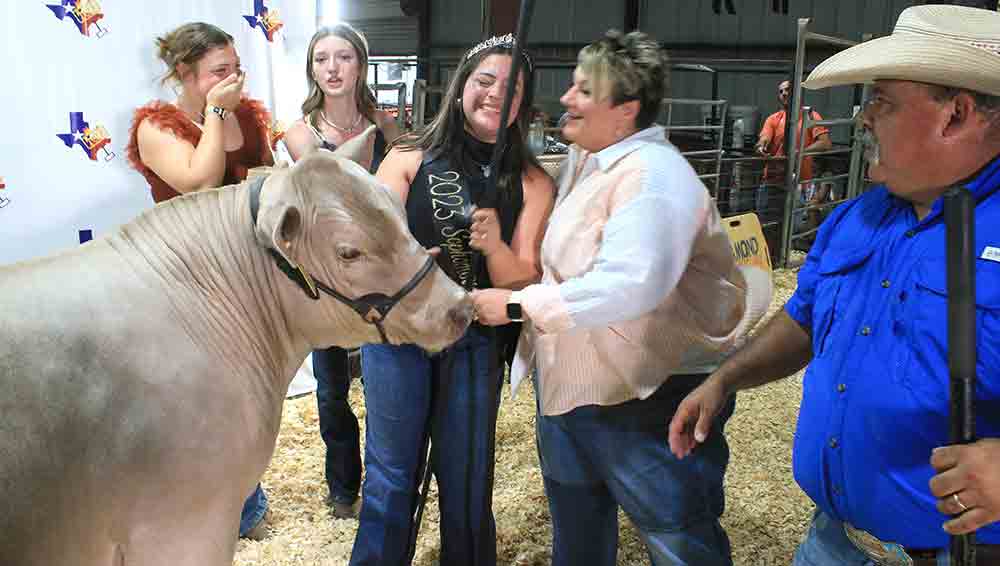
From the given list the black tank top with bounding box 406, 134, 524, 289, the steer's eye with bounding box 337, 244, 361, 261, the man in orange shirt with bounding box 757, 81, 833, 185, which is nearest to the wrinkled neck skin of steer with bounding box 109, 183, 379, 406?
the steer's eye with bounding box 337, 244, 361, 261

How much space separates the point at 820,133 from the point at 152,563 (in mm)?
8402

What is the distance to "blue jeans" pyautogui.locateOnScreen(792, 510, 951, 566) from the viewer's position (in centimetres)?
151

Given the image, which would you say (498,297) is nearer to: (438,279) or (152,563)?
(438,279)

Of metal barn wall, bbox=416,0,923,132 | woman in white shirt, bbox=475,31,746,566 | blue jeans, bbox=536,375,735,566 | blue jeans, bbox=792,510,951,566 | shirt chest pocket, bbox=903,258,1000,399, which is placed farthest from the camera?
metal barn wall, bbox=416,0,923,132

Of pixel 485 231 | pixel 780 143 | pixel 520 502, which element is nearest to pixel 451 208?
pixel 485 231

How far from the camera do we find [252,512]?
297cm

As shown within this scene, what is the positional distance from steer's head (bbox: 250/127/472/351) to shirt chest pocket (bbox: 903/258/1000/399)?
0.84m

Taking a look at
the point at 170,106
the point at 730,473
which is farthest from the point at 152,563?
the point at 730,473

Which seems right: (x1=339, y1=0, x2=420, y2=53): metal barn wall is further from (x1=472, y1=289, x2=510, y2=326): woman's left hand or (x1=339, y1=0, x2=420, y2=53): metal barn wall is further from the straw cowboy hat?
the straw cowboy hat

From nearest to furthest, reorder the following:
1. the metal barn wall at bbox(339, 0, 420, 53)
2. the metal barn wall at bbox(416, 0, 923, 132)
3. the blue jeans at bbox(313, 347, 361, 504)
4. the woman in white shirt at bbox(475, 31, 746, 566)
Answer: the woman in white shirt at bbox(475, 31, 746, 566)
the blue jeans at bbox(313, 347, 361, 504)
the metal barn wall at bbox(416, 0, 923, 132)
the metal barn wall at bbox(339, 0, 420, 53)

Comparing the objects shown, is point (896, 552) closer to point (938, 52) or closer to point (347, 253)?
point (938, 52)

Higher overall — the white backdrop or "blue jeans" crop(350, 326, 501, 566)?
the white backdrop

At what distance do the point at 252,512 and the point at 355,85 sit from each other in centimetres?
167

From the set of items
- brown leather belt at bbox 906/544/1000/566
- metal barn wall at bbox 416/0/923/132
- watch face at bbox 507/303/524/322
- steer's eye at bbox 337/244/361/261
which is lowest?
brown leather belt at bbox 906/544/1000/566
